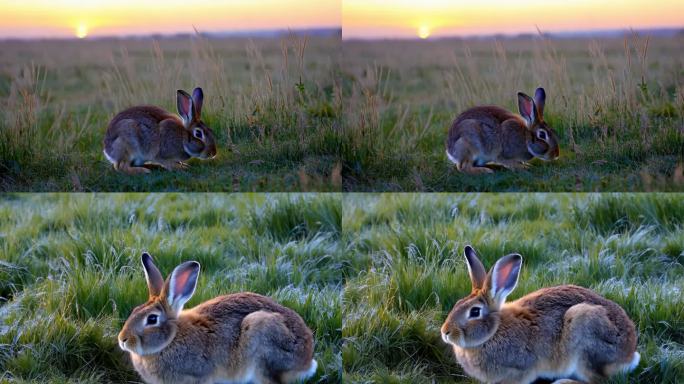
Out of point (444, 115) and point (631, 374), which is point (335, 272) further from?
point (631, 374)

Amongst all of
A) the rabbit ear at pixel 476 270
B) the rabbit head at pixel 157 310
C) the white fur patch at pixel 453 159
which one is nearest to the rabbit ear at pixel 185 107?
the rabbit head at pixel 157 310

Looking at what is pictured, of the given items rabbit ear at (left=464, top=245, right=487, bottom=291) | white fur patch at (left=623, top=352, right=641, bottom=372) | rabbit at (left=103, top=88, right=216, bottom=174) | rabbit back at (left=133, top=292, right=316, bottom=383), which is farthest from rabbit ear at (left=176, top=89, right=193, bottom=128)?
white fur patch at (left=623, top=352, right=641, bottom=372)

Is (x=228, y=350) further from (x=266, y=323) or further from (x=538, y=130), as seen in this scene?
(x=538, y=130)

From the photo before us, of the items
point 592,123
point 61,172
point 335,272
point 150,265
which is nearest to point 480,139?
point 592,123

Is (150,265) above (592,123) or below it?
below

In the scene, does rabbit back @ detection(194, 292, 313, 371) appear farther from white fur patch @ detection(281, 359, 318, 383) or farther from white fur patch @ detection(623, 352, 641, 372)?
white fur patch @ detection(623, 352, 641, 372)

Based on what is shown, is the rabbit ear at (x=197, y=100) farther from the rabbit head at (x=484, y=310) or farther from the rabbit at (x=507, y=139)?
the rabbit head at (x=484, y=310)
